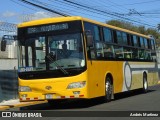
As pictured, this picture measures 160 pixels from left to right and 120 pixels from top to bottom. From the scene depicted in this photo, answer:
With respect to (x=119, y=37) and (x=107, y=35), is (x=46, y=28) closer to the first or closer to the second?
(x=107, y=35)

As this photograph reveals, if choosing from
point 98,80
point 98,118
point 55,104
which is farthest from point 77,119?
point 55,104

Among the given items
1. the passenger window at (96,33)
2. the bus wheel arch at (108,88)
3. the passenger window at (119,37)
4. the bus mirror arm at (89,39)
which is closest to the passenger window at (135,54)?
the passenger window at (119,37)

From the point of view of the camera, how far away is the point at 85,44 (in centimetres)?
1527

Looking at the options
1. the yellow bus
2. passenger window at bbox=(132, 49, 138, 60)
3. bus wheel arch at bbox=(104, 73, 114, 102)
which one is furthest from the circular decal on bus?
the yellow bus

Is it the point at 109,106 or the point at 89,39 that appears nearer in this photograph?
the point at 89,39

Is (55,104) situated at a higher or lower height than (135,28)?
lower

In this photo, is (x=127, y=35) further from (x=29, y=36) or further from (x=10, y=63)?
(x=10, y=63)

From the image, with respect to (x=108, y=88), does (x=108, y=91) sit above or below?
below

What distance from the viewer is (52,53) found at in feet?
50.6

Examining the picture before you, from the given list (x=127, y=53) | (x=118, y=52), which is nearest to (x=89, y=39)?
(x=118, y=52)

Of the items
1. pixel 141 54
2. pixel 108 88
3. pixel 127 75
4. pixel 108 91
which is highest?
pixel 141 54

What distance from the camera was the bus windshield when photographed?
599 inches

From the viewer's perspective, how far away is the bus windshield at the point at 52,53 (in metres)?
15.2

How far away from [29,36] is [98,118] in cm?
503
